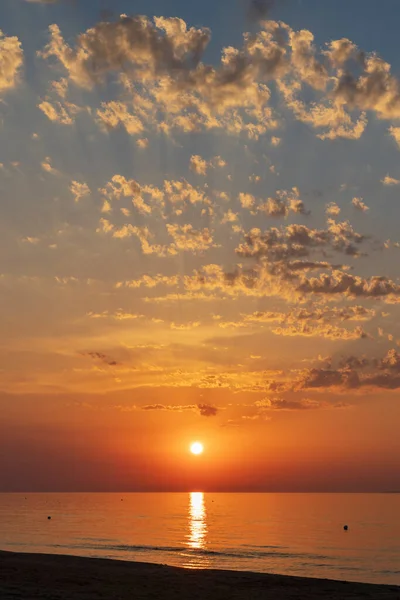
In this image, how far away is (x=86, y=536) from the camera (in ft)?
351

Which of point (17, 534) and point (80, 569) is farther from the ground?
point (17, 534)

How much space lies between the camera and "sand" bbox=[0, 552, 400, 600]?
119ft

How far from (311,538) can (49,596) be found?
303ft

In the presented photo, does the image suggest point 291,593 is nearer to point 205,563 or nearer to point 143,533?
point 205,563

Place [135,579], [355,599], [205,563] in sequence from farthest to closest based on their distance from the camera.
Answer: [205,563] < [135,579] < [355,599]

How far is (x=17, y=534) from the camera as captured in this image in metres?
105

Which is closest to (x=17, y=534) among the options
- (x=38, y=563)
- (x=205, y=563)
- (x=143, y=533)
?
(x=143, y=533)

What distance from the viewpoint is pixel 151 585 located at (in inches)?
1585

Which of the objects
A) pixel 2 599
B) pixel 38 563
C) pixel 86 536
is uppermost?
pixel 86 536

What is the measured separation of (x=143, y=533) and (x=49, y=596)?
90.6 metres

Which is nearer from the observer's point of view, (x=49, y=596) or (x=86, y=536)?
(x=49, y=596)

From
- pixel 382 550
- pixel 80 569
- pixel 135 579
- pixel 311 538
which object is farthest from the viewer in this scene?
pixel 311 538

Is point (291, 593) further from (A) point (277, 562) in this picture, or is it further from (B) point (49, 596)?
(A) point (277, 562)

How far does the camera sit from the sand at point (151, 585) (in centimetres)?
3625
